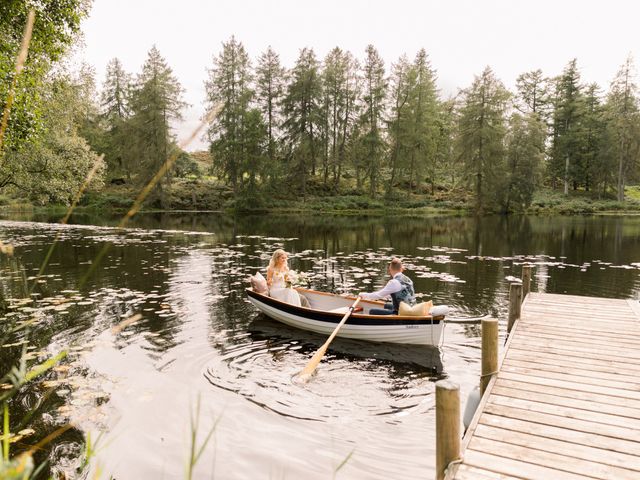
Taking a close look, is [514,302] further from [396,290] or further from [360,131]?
[360,131]

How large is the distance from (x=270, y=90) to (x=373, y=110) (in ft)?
42.8

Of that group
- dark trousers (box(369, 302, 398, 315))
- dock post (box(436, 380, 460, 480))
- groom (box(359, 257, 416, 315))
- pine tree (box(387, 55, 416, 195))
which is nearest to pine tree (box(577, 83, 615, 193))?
pine tree (box(387, 55, 416, 195))

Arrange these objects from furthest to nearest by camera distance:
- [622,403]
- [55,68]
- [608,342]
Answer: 1. [55,68]
2. [608,342]
3. [622,403]

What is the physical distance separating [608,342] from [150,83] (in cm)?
5050

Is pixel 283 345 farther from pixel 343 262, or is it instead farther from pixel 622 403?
pixel 343 262

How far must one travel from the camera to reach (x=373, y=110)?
177ft

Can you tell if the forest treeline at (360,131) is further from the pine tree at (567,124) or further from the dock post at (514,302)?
the dock post at (514,302)

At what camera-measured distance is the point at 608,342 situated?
26.2ft

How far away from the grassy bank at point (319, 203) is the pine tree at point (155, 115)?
3536 millimetres

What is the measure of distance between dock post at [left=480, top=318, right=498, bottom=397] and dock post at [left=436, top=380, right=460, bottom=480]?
2265 millimetres

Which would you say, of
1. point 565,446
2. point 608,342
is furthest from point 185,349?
point 608,342

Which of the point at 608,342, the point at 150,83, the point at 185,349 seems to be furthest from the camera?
the point at 150,83

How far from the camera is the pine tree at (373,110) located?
53.1 metres

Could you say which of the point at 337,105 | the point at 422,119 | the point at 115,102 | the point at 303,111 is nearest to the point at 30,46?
the point at 303,111
